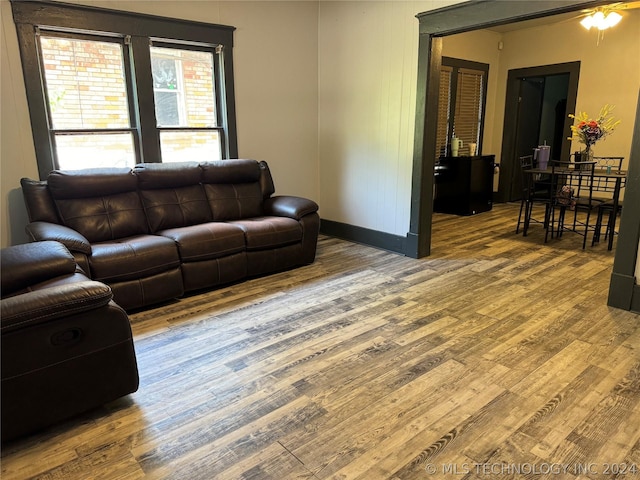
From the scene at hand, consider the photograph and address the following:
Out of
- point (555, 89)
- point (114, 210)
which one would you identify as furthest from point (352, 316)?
point (555, 89)

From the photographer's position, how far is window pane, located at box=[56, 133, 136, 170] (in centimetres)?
382

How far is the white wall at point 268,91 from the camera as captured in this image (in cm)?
359

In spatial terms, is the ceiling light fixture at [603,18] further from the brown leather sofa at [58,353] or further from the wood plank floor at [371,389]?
the brown leather sofa at [58,353]

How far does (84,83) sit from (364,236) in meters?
3.21

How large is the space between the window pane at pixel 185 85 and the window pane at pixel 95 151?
0.42 meters

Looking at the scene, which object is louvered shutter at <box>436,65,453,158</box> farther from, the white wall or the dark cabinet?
the white wall

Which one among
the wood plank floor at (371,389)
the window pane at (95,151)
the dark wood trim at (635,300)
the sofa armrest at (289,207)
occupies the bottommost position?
the wood plank floor at (371,389)

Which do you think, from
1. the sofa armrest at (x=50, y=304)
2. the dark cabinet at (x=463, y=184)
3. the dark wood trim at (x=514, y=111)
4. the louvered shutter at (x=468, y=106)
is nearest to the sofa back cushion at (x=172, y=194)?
the sofa armrest at (x=50, y=304)

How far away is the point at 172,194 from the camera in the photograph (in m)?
4.00

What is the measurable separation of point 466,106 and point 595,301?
15.3ft

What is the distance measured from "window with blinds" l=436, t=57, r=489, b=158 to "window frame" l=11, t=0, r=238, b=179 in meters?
3.37

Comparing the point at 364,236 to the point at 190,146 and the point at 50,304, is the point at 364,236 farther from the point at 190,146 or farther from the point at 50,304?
the point at 50,304

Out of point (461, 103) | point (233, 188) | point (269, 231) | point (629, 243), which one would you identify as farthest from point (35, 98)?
point (461, 103)

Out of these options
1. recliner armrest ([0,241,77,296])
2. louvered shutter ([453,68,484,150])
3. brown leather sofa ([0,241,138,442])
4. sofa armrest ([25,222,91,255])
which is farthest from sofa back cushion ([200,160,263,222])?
louvered shutter ([453,68,484,150])
